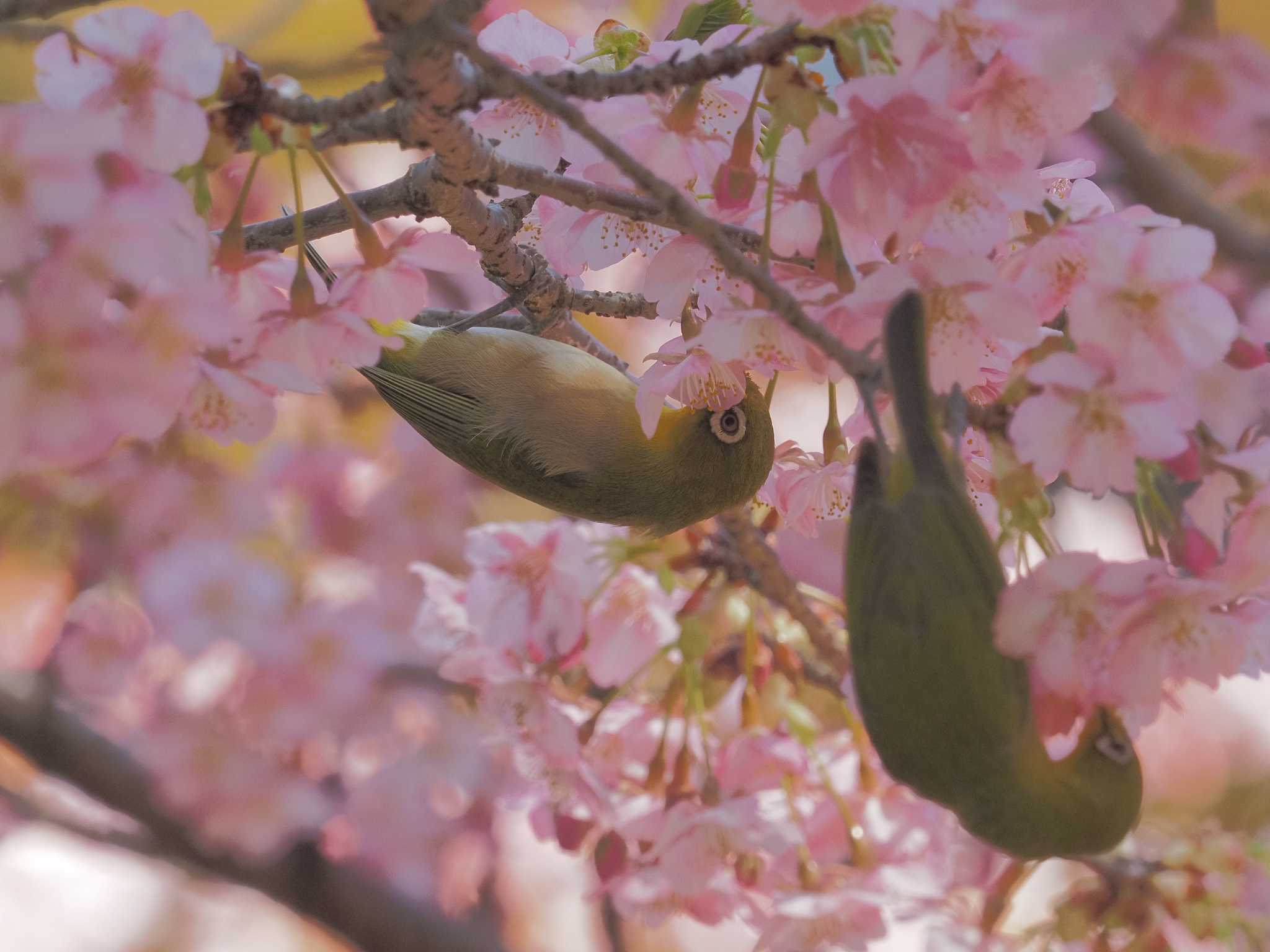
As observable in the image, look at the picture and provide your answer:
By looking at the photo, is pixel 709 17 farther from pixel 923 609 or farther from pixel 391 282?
pixel 923 609

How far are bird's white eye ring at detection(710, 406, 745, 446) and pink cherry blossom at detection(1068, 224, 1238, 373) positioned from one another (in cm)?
57

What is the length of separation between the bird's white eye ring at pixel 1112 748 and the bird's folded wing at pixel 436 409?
89 cm

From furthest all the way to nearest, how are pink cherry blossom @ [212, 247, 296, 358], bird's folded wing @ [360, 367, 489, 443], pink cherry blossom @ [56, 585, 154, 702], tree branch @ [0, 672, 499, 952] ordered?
pink cherry blossom @ [56, 585, 154, 702]
tree branch @ [0, 672, 499, 952]
bird's folded wing @ [360, 367, 489, 443]
pink cherry blossom @ [212, 247, 296, 358]

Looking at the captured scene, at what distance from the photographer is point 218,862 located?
2.73 metres

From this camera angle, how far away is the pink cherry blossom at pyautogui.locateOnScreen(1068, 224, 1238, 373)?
2.40 ft

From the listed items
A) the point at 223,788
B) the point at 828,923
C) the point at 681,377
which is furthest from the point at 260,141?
the point at 223,788

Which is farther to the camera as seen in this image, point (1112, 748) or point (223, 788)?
point (223, 788)

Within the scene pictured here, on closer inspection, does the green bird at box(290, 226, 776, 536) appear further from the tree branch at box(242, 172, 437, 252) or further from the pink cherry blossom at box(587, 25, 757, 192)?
the pink cherry blossom at box(587, 25, 757, 192)

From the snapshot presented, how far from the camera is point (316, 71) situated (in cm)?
85

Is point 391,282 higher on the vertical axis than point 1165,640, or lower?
higher

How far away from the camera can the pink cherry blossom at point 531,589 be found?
142 centimetres

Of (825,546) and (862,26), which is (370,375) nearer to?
(862,26)

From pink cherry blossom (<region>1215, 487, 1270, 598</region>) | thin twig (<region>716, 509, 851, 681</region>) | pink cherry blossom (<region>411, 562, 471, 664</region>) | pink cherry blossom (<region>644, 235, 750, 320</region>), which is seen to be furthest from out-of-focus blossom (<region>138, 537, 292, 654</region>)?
pink cherry blossom (<region>1215, 487, 1270, 598</region>)

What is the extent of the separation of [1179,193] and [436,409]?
45.9 inches
